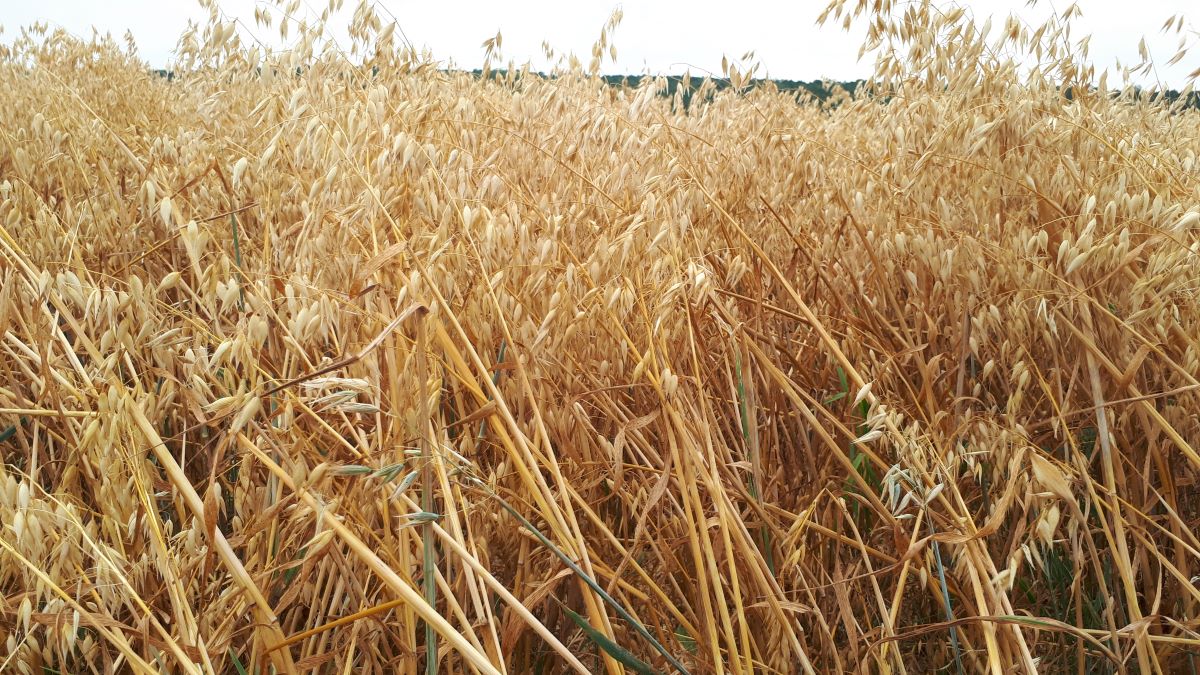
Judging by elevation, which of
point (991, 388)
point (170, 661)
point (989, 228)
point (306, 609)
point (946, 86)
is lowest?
point (306, 609)

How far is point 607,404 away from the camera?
1.44 meters

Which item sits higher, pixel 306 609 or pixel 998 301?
pixel 998 301

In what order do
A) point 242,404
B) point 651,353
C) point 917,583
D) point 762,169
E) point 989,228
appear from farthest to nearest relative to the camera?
point 762,169 → point 989,228 → point 917,583 → point 651,353 → point 242,404

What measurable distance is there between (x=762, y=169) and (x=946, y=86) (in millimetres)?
539

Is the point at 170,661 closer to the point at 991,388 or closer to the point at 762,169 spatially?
the point at 991,388

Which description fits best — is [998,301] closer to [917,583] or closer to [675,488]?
[917,583]

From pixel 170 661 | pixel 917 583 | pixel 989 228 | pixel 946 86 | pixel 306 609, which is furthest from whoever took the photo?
pixel 946 86

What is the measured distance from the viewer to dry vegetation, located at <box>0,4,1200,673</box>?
1.06 meters

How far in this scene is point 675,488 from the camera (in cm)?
150

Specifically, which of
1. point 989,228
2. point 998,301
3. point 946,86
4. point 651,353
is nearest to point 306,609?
point 651,353

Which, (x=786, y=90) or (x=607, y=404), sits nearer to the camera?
(x=607, y=404)

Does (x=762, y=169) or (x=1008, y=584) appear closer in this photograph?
(x=1008, y=584)

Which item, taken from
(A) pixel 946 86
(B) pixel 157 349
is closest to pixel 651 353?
(B) pixel 157 349

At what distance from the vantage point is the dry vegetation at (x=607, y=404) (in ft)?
3.48
